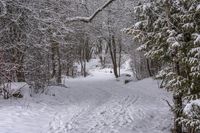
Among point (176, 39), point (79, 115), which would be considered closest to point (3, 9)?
point (79, 115)

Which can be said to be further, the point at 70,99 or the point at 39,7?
the point at 70,99

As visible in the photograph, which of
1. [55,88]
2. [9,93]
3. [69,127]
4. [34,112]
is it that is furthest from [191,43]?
[55,88]

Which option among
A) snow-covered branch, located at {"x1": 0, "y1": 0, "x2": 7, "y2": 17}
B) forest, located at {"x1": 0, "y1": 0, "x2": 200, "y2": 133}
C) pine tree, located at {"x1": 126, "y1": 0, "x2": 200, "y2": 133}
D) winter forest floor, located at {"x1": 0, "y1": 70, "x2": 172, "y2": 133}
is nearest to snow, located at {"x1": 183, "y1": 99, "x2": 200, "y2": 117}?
forest, located at {"x1": 0, "y1": 0, "x2": 200, "y2": 133}

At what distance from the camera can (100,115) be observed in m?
13.0

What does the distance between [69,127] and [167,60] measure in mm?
3873

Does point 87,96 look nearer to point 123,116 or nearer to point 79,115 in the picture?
point 123,116

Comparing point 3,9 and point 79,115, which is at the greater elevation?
point 3,9

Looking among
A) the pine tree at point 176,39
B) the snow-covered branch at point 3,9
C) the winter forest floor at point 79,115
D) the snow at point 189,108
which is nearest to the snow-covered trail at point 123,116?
the winter forest floor at point 79,115

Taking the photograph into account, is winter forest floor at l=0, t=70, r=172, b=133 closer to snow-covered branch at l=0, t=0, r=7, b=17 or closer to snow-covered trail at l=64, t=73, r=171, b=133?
snow-covered trail at l=64, t=73, r=171, b=133

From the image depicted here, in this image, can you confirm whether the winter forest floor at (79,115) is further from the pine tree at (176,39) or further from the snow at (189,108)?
the snow at (189,108)

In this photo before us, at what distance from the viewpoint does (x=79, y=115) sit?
40.6ft

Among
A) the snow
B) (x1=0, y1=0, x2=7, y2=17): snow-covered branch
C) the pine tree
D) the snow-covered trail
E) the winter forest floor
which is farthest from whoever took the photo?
(x1=0, y1=0, x2=7, y2=17): snow-covered branch

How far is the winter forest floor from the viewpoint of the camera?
1012 centimetres

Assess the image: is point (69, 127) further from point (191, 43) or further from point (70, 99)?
point (70, 99)
